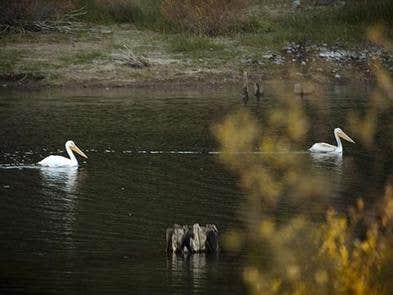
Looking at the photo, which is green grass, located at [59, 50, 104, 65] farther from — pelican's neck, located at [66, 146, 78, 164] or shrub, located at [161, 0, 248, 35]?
pelican's neck, located at [66, 146, 78, 164]

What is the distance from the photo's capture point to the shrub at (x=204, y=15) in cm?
4959

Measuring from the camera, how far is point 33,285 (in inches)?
727

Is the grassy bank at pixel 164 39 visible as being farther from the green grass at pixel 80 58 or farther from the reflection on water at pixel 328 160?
the reflection on water at pixel 328 160

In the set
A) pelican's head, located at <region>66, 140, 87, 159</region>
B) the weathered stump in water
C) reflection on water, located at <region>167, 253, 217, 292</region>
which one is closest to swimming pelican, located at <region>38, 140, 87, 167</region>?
pelican's head, located at <region>66, 140, 87, 159</region>

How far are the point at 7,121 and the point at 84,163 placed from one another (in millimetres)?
6361

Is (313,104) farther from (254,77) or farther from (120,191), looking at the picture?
(120,191)

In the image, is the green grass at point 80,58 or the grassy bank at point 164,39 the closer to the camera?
the grassy bank at point 164,39

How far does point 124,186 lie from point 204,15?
76.8 feet

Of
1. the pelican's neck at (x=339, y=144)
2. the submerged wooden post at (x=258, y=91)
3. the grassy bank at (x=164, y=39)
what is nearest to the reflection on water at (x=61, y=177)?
the pelican's neck at (x=339, y=144)

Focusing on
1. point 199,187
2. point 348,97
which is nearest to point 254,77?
point 348,97

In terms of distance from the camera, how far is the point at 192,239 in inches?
809

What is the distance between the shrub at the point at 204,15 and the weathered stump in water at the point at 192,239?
29.5 meters

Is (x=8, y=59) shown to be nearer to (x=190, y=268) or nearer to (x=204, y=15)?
(x=204, y=15)

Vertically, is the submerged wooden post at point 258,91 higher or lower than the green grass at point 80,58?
lower
